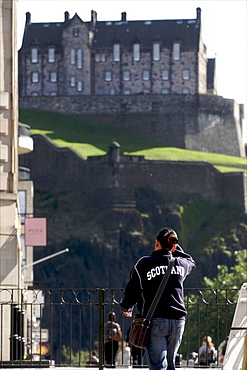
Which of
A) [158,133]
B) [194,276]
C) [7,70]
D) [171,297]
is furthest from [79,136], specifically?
[171,297]

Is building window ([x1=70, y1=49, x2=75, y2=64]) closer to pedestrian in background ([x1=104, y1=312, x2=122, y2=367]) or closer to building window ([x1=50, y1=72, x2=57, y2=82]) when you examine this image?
building window ([x1=50, y1=72, x2=57, y2=82])

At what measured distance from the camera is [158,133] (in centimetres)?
11188

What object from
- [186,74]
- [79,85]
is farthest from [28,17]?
[186,74]

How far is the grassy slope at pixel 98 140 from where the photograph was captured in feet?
333

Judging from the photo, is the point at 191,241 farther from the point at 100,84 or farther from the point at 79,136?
the point at 100,84

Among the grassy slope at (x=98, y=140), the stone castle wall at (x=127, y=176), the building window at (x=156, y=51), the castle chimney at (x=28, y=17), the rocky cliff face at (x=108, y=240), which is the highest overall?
the castle chimney at (x=28, y=17)

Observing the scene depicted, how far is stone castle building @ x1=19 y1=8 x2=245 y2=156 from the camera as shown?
4392 inches

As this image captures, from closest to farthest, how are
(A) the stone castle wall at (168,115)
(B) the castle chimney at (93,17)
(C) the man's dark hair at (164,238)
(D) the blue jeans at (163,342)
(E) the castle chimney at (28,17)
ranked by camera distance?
1. (D) the blue jeans at (163,342)
2. (C) the man's dark hair at (164,238)
3. (A) the stone castle wall at (168,115)
4. (B) the castle chimney at (93,17)
5. (E) the castle chimney at (28,17)

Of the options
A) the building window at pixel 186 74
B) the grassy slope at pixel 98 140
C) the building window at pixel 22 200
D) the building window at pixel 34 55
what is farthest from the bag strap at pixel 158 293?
the building window at pixel 34 55

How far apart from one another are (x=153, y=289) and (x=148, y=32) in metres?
109

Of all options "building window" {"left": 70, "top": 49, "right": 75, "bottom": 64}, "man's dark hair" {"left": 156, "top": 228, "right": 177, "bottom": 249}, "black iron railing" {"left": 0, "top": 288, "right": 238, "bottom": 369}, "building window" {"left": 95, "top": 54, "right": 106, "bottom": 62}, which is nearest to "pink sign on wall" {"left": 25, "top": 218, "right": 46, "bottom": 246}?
"black iron railing" {"left": 0, "top": 288, "right": 238, "bottom": 369}

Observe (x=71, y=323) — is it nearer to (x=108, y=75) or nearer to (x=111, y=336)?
(x=111, y=336)

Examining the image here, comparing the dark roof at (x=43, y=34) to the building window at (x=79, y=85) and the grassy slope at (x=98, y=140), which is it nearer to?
the building window at (x=79, y=85)

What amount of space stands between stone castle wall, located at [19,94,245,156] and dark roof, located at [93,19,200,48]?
7.47 metres
